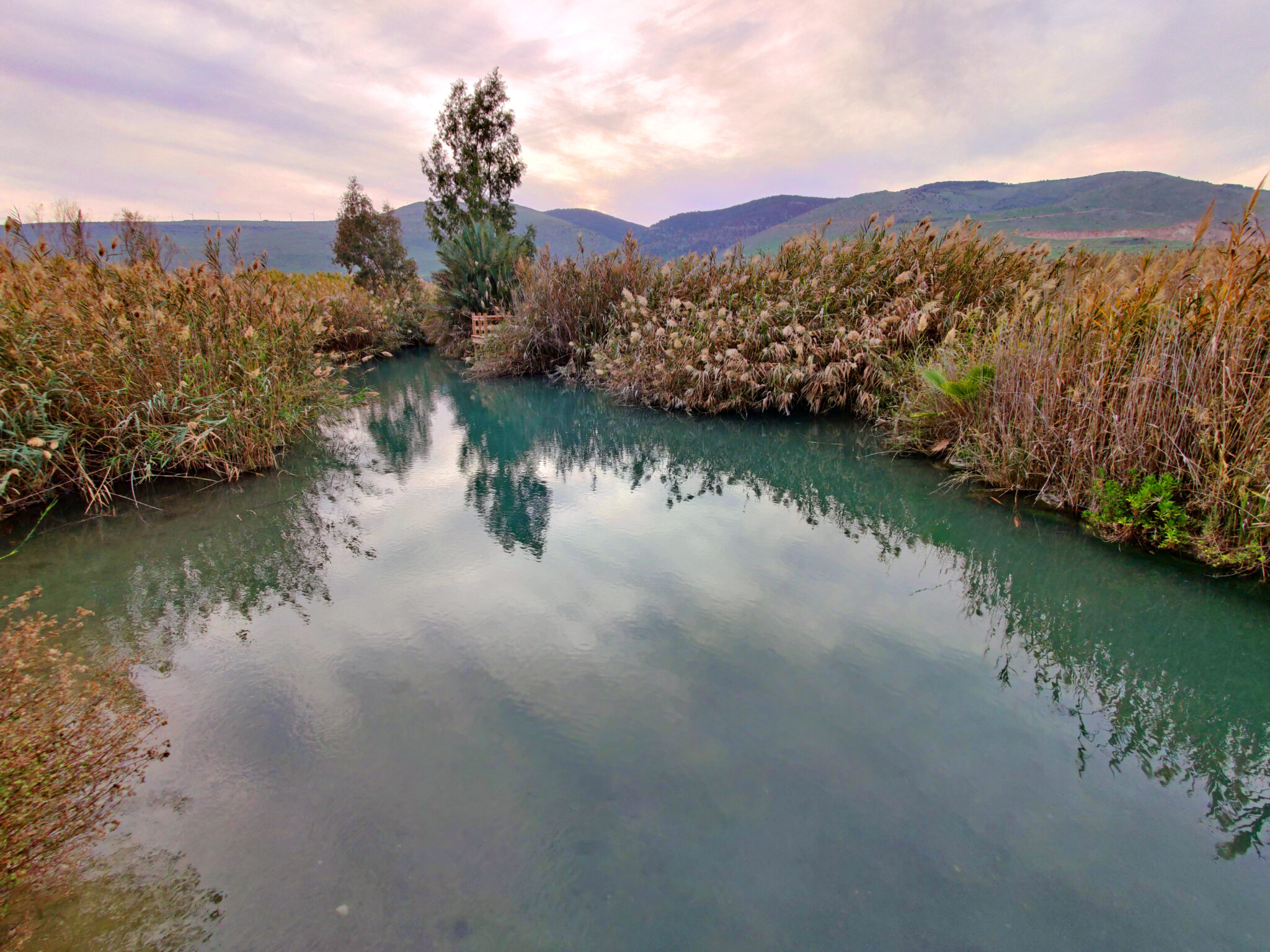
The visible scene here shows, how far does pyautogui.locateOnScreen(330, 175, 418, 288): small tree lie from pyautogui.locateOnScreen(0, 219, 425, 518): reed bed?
25.0 m

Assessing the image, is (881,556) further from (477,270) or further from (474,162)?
(474,162)

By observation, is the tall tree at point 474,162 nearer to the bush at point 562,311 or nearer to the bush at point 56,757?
the bush at point 562,311

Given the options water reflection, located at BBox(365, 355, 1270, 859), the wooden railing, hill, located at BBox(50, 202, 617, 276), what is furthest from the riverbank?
hill, located at BBox(50, 202, 617, 276)

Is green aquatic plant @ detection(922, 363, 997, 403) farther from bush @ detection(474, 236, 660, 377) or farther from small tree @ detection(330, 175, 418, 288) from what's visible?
small tree @ detection(330, 175, 418, 288)

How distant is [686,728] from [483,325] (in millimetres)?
13995

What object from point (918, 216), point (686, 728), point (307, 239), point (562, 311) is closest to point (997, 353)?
point (686, 728)

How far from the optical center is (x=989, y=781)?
2.16 metres

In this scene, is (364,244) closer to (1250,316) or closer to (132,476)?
(132,476)

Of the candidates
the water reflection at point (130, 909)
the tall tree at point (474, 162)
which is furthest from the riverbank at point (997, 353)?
the tall tree at point (474, 162)

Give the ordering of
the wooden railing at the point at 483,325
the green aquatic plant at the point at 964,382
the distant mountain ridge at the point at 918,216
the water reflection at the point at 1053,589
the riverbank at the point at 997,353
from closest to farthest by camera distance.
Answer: the water reflection at the point at 1053,589, the riverbank at the point at 997,353, the green aquatic plant at the point at 964,382, the wooden railing at the point at 483,325, the distant mountain ridge at the point at 918,216

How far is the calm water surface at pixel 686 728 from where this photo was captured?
171cm

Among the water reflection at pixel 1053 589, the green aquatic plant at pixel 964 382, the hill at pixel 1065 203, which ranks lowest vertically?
the water reflection at pixel 1053 589

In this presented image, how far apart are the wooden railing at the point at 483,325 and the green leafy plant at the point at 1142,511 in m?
12.0

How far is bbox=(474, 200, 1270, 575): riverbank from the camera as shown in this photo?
146 inches
